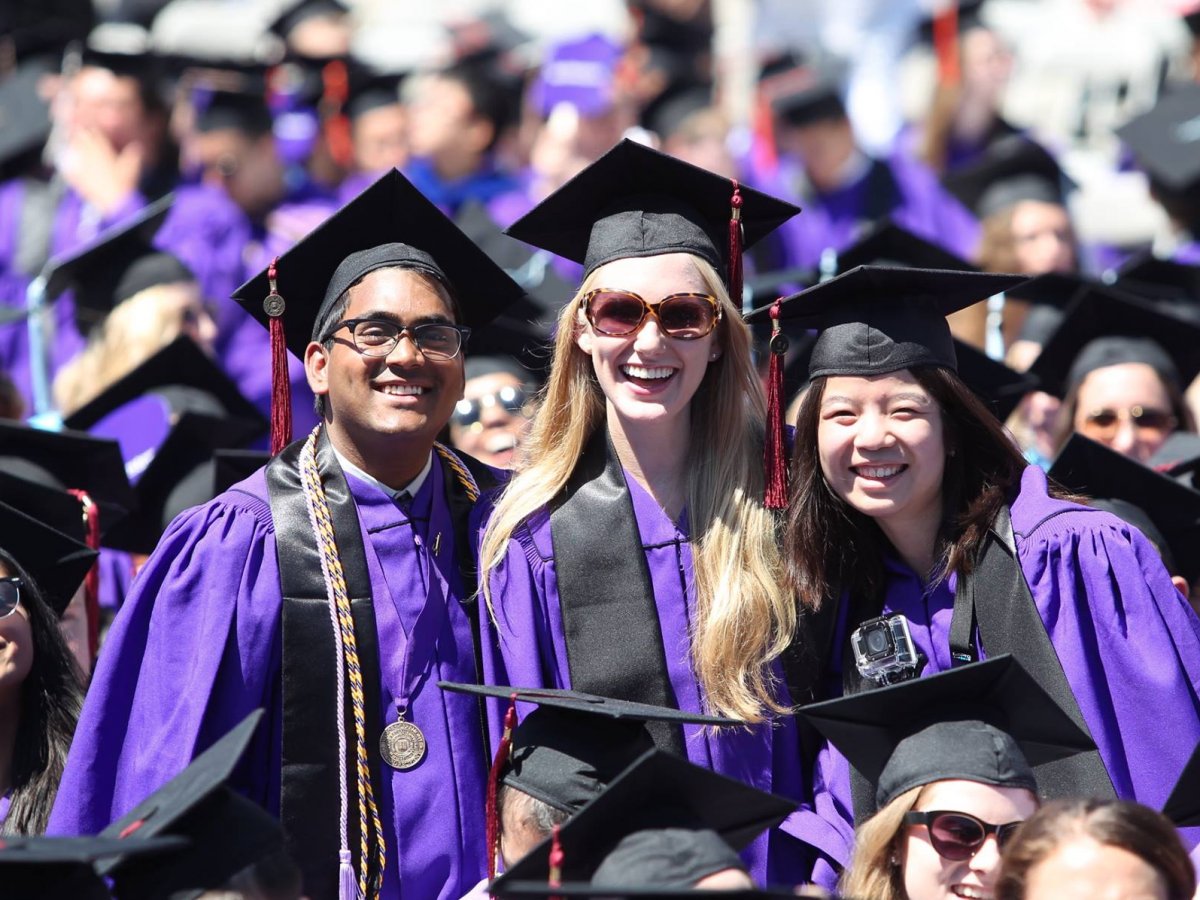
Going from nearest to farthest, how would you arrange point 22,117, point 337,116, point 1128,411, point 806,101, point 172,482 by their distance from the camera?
point 172,482 → point 1128,411 → point 806,101 → point 22,117 → point 337,116

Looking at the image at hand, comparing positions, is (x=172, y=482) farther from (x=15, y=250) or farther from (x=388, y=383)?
(x=15, y=250)

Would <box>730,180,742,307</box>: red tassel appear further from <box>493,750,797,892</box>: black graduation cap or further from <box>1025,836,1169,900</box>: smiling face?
<box>1025,836,1169,900</box>: smiling face

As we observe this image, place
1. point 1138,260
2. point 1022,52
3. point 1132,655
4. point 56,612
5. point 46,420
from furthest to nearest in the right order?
1. point 1022,52
2. point 1138,260
3. point 46,420
4. point 56,612
5. point 1132,655

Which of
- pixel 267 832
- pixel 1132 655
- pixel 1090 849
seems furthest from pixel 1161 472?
pixel 267 832

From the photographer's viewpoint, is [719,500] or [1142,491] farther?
[1142,491]

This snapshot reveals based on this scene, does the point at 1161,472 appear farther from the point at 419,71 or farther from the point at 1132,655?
the point at 419,71

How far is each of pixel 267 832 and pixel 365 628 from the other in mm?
925

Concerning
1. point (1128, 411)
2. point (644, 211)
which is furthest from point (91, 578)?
point (1128, 411)

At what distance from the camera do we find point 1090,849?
3205 millimetres

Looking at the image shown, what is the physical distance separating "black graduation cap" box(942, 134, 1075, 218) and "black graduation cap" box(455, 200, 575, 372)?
1929 mm

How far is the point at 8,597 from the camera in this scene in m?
4.38

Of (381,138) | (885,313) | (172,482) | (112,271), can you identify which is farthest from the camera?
(381,138)

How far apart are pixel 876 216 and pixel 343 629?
6073 mm

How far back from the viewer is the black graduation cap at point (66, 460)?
546 cm
